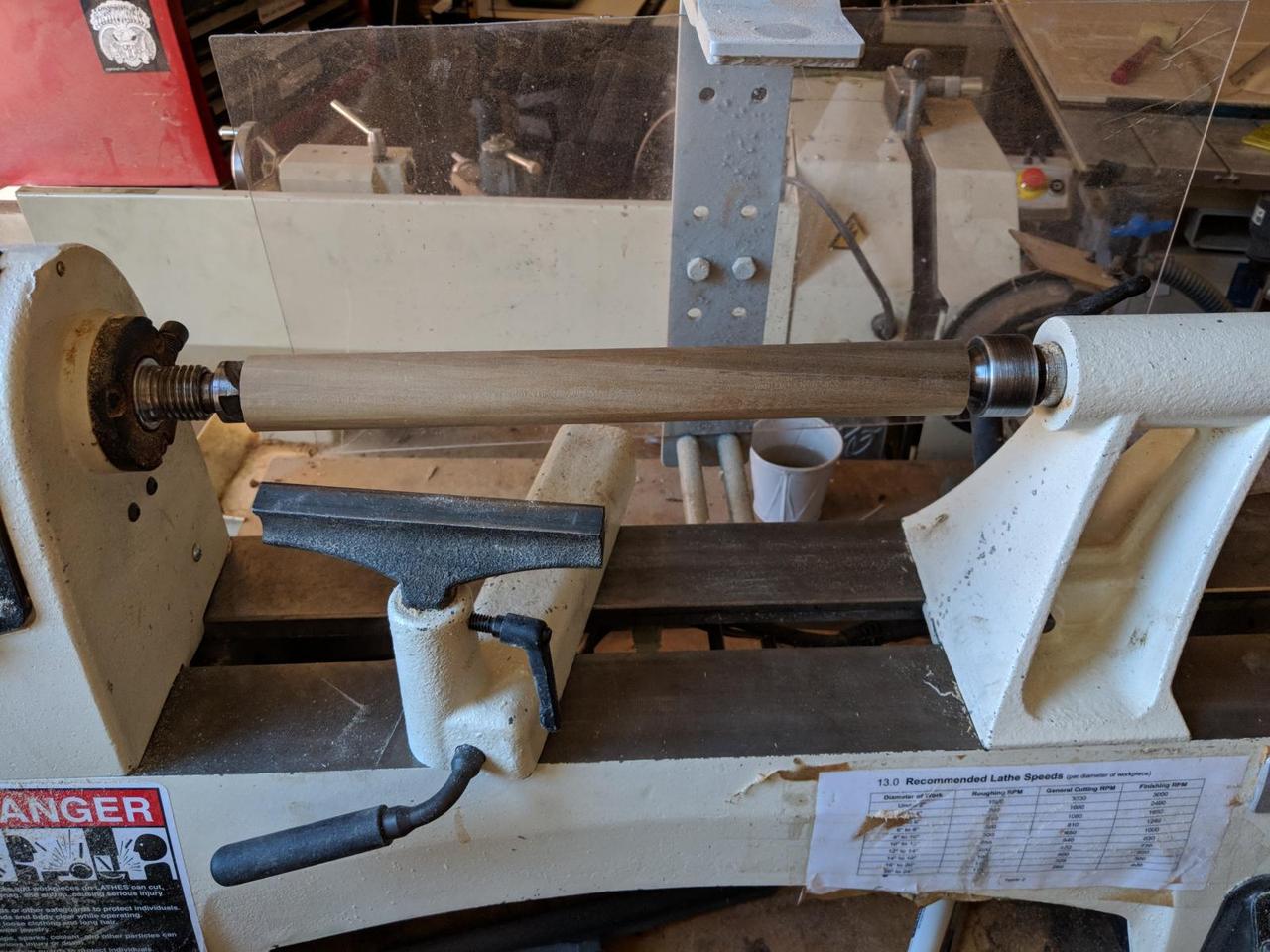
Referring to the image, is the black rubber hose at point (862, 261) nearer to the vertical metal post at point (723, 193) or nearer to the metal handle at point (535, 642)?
the vertical metal post at point (723, 193)

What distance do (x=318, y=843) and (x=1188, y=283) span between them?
1.51 metres

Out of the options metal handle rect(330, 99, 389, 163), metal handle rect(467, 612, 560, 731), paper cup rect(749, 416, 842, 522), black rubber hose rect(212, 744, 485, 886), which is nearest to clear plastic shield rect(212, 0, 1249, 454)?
metal handle rect(330, 99, 389, 163)

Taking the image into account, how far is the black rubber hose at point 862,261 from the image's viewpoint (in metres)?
1.37

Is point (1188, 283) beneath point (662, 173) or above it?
beneath

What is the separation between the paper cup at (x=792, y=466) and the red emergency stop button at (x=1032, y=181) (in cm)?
45

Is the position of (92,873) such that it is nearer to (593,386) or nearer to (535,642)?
(535,642)

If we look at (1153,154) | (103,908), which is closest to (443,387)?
(103,908)

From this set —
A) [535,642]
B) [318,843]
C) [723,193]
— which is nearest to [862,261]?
[723,193]

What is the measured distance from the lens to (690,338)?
1409mm

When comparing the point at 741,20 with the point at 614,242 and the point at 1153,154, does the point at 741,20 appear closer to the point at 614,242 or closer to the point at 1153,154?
the point at 614,242

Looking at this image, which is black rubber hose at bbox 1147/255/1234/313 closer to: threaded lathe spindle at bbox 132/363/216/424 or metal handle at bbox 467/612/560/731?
metal handle at bbox 467/612/560/731

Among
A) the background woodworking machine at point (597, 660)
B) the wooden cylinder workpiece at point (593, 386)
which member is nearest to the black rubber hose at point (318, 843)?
the background woodworking machine at point (597, 660)

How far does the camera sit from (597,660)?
3.04 ft

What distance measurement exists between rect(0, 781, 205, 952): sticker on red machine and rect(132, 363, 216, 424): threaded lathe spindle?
31 cm
